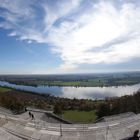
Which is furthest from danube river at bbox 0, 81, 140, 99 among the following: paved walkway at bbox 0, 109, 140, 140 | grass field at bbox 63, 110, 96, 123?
paved walkway at bbox 0, 109, 140, 140

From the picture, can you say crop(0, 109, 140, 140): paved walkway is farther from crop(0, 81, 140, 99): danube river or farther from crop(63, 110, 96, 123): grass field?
crop(0, 81, 140, 99): danube river

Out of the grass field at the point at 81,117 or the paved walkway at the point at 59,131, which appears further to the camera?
the grass field at the point at 81,117

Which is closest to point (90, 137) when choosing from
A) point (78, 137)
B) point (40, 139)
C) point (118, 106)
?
point (78, 137)

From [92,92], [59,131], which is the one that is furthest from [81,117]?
[92,92]

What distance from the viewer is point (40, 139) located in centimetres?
1324

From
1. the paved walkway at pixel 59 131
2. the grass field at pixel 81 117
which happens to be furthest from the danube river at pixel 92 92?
the paved walkway at pixel 59 131

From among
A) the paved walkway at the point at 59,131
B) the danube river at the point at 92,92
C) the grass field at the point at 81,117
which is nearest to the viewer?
the paved walkway at the point at 59,131

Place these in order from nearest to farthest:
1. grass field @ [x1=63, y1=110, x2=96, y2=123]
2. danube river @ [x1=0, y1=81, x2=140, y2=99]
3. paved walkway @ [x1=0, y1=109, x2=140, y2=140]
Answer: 1. paved walkway @ [x1=0, y1=109, x2=140, y2=140]
2. grass field @ [x1=63, y1=110, x2=96, y2=123]
3. danube river @ [x1=0, y1=81, x2=140, y2=99]

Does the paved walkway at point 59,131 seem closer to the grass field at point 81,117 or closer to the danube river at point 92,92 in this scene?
the grass field at point 81,117

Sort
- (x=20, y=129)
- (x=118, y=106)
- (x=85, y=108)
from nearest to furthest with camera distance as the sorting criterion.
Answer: (x=20, y=129)
(x=118, y=106)
(x=85, y=108)

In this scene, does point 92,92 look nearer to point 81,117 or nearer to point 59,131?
point 81,117

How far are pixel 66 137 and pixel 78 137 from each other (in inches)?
30.0

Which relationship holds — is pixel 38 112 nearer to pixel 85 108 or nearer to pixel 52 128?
pixel 52 128

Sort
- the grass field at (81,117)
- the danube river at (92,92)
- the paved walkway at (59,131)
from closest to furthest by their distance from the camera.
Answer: the paved walkway at (59,131), the grass field at (81,117), the danube river at (92,92)
